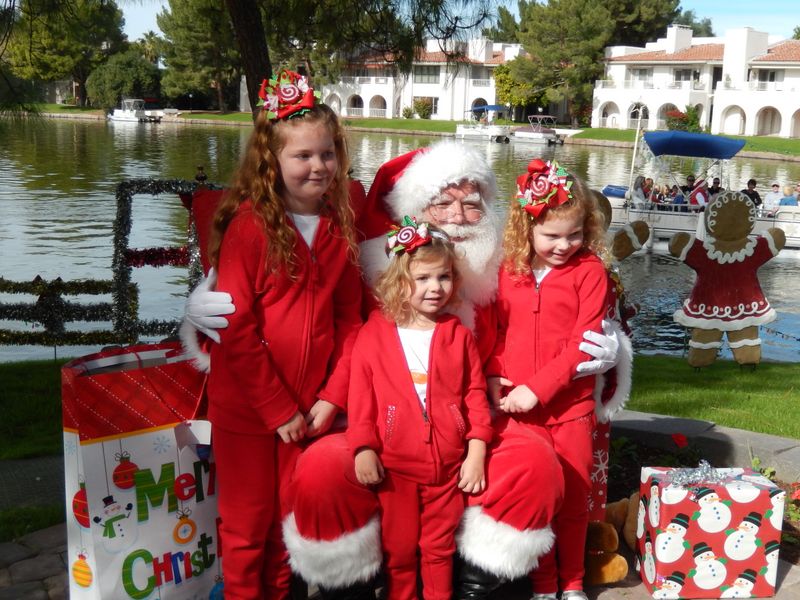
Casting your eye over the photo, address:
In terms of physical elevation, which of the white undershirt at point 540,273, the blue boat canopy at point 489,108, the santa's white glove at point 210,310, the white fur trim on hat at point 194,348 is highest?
the blue boat canopy at point 489,108

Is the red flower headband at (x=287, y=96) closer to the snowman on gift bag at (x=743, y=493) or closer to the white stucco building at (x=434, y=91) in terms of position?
the snowman on gift bag at (x=743, y=493)

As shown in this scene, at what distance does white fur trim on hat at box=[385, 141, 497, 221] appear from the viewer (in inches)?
117

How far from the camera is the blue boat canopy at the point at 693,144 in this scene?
17141 mm

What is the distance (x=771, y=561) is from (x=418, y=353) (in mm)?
1441

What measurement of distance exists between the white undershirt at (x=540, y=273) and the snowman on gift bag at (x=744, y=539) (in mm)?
1062

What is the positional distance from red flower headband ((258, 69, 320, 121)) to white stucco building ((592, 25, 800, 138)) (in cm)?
4529

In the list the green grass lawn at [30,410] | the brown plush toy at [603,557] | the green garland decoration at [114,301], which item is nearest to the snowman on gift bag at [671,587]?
the brown plush toy at [603,557]

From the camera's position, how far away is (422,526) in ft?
8.82

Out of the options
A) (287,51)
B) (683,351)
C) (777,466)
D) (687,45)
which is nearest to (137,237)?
(287,51)

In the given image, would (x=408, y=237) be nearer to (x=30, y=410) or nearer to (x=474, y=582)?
(x=474, y=582)

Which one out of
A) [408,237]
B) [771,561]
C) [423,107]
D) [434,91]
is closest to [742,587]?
[771,561]

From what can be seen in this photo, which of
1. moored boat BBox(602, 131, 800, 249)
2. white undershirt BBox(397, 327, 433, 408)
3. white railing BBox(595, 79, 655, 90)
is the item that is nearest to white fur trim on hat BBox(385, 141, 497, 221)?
white undershirt BBox(397, 327, 433, 408)

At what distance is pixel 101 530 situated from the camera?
8.49 feet

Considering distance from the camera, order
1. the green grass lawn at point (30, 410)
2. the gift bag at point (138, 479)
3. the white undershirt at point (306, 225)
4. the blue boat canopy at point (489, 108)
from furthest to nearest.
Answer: the blue boat canopy at point (489, 108) < the green grass lawn at point (30, 410) < the white undershirt at point (306, 225) < the gift bag at point (138, 479)
